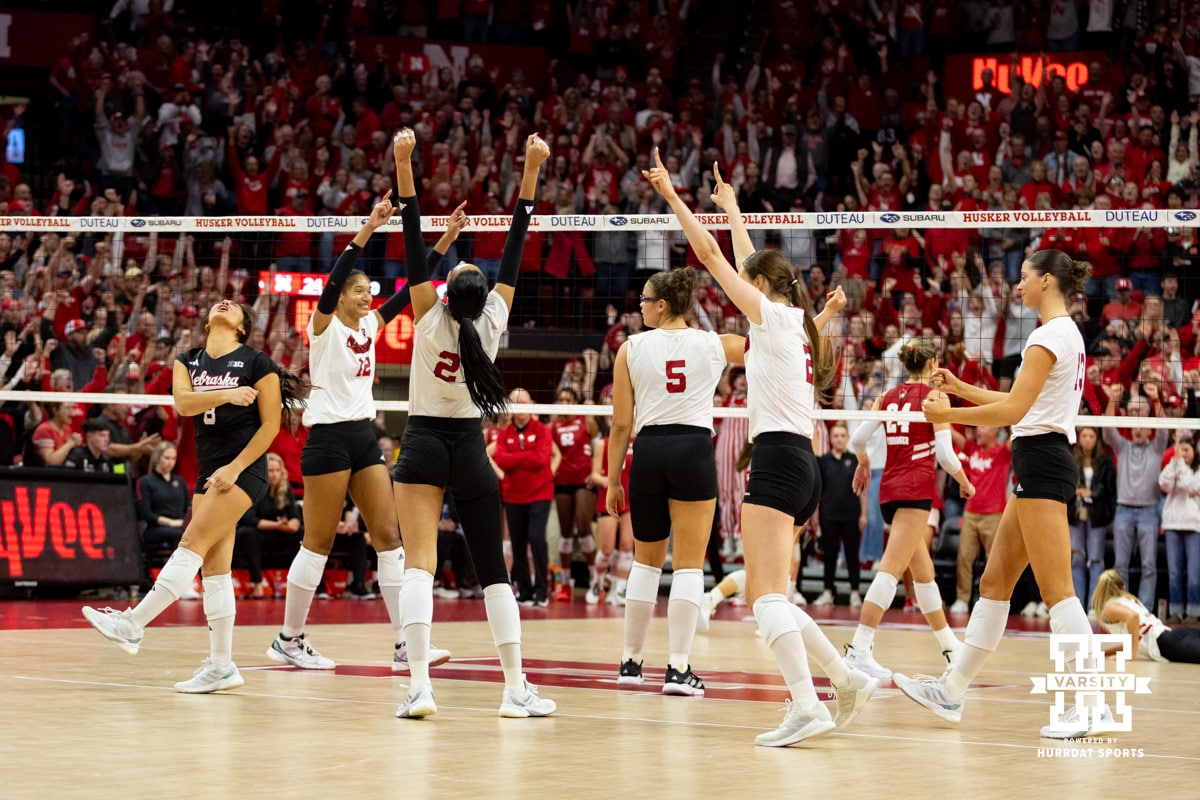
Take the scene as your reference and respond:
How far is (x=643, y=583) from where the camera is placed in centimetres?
903

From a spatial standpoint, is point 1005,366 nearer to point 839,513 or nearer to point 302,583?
point 839,513

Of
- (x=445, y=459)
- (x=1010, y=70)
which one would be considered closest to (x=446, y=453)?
(x=445, y=459)

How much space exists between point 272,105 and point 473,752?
1926 centimetres

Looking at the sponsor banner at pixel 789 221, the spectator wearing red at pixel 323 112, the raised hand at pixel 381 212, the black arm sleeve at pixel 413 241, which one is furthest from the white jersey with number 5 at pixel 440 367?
the spectator wearing red at pixel 323 112

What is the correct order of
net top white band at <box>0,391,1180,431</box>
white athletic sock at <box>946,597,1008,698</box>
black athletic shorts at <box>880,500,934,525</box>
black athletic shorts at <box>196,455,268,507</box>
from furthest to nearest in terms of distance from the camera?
net top white band at <box>0,391,1180,431</box>
black athletic shorts at <box>880,500,934,525</box>
black athletic shorts at <box>196,455,268,507</box>
white athletic sock at <box>946,597,1008,698</box>

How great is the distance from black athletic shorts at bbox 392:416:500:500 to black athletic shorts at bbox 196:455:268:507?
4.47 ft

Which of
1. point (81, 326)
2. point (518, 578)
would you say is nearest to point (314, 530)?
point (518, 578)

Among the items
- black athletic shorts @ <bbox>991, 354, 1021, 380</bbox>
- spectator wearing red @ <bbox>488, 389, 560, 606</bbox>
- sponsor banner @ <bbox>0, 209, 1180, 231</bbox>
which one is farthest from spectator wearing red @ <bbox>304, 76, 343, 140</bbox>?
black athletic shorts @ <bbox>991, 354, 1021, 380</bbox>

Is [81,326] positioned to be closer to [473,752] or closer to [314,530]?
[314,530]

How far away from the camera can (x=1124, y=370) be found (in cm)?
1638

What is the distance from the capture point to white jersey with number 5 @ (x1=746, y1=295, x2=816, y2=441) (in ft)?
23.7

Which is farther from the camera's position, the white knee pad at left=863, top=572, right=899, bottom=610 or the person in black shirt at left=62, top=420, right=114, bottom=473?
the person in black shirt at left=62, top=420, right=114, bottom=473

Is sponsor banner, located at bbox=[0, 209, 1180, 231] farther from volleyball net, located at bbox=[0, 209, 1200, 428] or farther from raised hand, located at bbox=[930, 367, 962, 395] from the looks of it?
raised hand, located at bbox=[930, 367, 962, 395]

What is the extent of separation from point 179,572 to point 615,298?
33.3 ft
